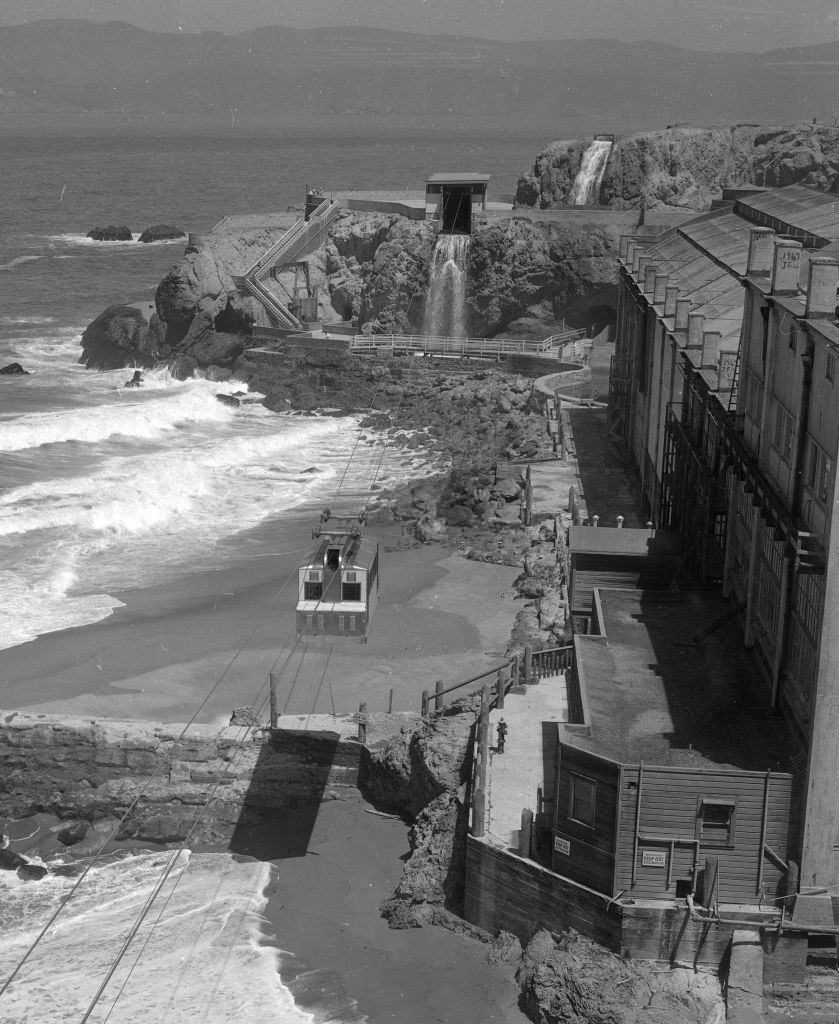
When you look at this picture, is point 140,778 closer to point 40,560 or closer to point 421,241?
point 40,560

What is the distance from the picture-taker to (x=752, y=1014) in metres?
17.3

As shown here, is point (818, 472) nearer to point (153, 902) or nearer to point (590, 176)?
point (153, 902)

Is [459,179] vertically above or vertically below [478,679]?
above

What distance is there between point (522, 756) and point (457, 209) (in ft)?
163

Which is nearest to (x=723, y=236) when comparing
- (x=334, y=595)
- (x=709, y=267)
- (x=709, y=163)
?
(x=709, y=267)

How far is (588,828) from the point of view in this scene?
59.3 feet

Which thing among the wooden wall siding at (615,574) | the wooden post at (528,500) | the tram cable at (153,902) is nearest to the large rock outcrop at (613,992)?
the tram cable at (153,902)

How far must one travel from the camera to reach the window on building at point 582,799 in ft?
59.0

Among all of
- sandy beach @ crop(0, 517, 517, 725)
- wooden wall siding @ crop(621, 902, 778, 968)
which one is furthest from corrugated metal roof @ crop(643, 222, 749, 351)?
wooden wall siding @ crop(621, 902, 778, 968)

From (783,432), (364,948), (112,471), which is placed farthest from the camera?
(112,471)

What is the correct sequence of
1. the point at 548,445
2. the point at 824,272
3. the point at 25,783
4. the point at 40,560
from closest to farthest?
the point at 824,272, the point at 25,783, the point at 40,560, the point at 548,445

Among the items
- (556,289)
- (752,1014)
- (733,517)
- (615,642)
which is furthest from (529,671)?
(556,289)

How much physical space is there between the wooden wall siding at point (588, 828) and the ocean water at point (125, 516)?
160 inches

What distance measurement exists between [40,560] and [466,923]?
69.3 ft
